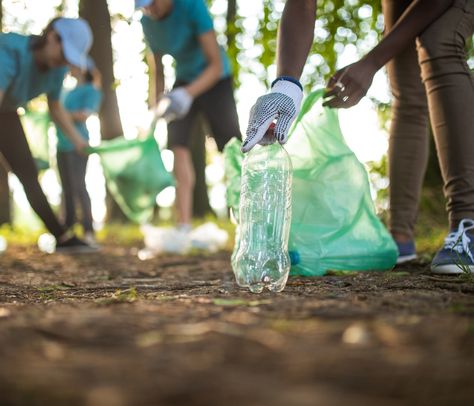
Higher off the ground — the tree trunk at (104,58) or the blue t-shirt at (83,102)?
the tree trunk at (104,58)

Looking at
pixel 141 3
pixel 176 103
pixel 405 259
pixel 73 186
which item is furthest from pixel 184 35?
pixel 73 186

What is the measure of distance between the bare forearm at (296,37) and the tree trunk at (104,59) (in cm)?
691

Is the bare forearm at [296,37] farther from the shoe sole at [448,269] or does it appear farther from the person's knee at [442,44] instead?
the shoe sole at [448,269]

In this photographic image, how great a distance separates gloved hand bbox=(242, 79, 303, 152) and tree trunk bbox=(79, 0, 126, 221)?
7.07 m

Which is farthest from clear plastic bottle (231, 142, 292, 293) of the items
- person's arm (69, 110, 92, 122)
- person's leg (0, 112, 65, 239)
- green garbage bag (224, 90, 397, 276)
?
person's arm (69, 110, 92, 122)

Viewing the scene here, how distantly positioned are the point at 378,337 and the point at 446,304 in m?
0.45

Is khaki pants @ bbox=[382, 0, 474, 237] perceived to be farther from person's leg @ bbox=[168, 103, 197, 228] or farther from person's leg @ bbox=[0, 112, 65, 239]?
person's leg @ bbox=[0, 112, 65, 239]

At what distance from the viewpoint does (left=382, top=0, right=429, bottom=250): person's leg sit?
9.46 feet

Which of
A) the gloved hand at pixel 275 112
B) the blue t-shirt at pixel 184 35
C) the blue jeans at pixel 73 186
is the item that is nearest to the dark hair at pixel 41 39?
the blue t-shirt at pixel 184 35

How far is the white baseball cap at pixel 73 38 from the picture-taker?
4.11 m

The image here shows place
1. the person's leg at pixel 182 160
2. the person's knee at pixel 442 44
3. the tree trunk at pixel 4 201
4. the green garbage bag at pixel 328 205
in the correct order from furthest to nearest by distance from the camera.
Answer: the tree trunk at pixel 4 201, the person's leg at pixel 182 160, the green garbage bag at pixel 328 205, the person's knee at pixel 442 44

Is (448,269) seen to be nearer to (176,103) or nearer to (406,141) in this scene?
(406,141)

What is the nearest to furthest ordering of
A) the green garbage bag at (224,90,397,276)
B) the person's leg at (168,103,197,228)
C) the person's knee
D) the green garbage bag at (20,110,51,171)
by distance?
the person's knee < the green garbage bag at (224,90,397,276) < the person's leg at (168,103,197,228) < the green garbage bag at (20,110,51,171)

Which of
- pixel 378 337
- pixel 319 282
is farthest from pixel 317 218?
pixel 378 337
